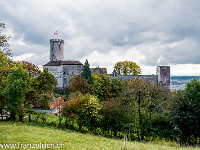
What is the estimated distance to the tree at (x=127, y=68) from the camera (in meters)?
55.3

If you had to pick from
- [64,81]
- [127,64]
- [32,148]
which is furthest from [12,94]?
[127,64]

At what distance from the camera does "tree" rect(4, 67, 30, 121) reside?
15.0m

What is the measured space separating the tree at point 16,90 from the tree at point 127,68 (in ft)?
141

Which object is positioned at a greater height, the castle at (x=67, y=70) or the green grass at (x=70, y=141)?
the castle at (x=67, y=70)

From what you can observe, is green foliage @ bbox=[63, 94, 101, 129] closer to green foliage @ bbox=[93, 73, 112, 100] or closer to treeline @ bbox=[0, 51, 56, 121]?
treeline @ bbox=[0, 51, 56, 121]

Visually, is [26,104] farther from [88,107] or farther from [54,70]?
[54,70]

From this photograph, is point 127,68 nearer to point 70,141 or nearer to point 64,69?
point 64,69

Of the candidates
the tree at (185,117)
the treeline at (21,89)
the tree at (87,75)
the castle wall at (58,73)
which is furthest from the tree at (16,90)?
the castle wall at (58,73)

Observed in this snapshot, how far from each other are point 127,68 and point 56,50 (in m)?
26.0

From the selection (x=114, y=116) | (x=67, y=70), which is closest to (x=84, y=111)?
(x=114, y=116)

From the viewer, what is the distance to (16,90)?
14977 millimetres

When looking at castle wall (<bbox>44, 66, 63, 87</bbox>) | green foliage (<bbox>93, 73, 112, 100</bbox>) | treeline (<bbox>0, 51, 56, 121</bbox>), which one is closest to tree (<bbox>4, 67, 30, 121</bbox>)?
treeline (<bbox>0, 51, 56, 121</bbox>)

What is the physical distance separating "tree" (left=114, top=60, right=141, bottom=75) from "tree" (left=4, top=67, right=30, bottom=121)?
42835 mm

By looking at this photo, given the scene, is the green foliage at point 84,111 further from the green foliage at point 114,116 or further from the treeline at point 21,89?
the treeline at point 21,89
